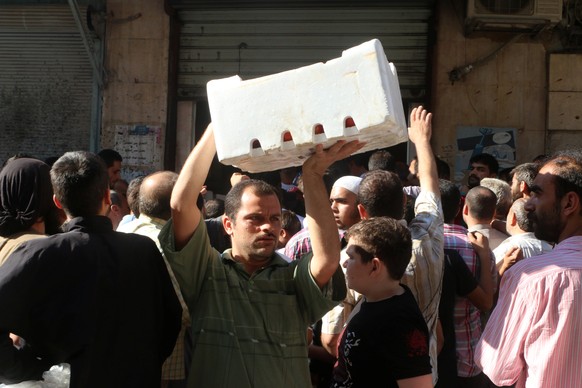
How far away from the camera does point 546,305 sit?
104 inches

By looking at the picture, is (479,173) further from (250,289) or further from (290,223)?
(250,289)

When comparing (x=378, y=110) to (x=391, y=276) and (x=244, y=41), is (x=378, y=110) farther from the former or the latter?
(x=244, y=41)

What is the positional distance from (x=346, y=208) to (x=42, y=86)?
6533 mm

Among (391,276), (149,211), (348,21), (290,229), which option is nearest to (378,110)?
(391,276)

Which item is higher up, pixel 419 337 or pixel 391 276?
pixel 391 276

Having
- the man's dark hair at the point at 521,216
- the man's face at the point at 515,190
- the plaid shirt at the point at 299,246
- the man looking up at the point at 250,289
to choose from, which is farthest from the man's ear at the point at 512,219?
the man looking up at the point at 250,289

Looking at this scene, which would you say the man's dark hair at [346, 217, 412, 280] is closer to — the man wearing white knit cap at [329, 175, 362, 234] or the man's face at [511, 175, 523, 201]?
the man wearing white knit cap at [329, 175, 362, 234]

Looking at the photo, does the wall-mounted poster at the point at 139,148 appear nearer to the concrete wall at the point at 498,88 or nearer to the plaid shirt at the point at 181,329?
the concrete wall at the point at 498,88

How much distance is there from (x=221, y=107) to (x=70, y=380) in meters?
1.11

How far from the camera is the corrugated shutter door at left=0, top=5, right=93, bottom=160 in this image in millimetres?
9375

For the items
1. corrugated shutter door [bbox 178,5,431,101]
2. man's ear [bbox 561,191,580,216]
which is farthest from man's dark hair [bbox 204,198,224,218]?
corrugated shutter door [bbox 178,5,431,101]

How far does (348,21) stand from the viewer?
8797mm

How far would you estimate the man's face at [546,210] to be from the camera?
2.85 metres

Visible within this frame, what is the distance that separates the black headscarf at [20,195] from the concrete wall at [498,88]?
6.28 metres
